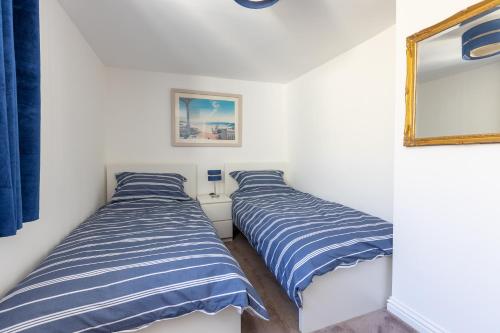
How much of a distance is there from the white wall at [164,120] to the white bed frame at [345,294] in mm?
2103

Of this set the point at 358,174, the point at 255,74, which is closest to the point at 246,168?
the point at 255,74

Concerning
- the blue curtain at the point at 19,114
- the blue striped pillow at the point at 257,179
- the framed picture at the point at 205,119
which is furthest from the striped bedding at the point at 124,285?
the framed picture at the point at 205,119

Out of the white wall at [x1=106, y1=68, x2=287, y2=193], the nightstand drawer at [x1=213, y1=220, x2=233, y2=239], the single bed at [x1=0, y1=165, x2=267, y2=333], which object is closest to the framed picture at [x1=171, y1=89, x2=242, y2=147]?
the white wall at [x1=106, y1=68, x2=287, y2=193]

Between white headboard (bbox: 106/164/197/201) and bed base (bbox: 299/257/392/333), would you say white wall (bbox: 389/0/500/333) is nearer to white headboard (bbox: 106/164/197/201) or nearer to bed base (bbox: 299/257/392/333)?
bed base (bbox: 299/257/392/333)

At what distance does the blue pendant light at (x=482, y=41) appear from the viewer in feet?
3.46

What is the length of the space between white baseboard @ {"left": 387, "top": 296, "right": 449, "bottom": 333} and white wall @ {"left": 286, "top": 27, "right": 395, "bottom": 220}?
2.26 ft

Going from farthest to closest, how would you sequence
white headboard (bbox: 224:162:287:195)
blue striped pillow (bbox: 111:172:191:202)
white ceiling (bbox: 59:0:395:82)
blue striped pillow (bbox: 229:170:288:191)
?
white headboard (bbox: 224:162:287:195)
blue striped pillow (bbox: 229:170:288:191)
blue striped pillow (bbox: 111:172:191:202)
white ceiling (bbox: 59:0:395:82)

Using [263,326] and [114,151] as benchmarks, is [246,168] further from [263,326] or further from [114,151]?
[263,326]

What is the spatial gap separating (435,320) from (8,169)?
218 centimetres

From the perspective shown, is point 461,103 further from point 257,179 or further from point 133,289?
point 257,179

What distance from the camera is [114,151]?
285 centimetres

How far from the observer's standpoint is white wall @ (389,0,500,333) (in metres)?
1.08

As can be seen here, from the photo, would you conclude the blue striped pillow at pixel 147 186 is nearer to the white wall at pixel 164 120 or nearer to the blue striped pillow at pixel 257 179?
the white wall at pixel 164 120

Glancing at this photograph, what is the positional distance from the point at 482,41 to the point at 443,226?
37.6 inches
